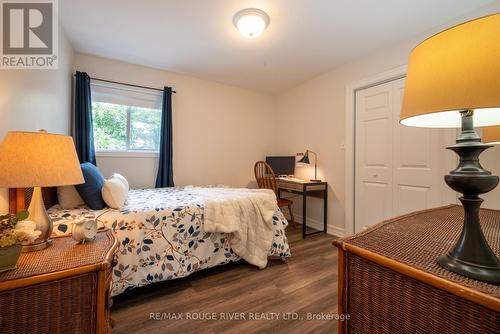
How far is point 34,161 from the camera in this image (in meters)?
0.89

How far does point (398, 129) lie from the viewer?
7.68ft

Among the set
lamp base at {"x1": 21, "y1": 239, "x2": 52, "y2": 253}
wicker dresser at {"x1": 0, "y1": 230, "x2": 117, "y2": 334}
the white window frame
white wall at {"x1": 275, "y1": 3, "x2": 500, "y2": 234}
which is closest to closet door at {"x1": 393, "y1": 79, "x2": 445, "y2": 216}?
white wall at {"x1": 275, "y1": 3, "x2": 500, "y2": 234}

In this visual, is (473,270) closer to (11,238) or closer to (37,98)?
(11,238)

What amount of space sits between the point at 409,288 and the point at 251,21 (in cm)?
212

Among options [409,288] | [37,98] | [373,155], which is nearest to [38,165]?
[37,98]

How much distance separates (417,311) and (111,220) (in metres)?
1.71

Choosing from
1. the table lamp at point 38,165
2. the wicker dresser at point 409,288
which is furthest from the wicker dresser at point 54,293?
the wicker dresser at point 409,288

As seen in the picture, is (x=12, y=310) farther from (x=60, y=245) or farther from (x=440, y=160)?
(x=440, y=160)

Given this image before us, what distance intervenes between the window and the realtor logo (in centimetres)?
81

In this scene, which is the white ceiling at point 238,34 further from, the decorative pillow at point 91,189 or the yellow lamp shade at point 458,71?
the yellow lamp shade at point 458,71

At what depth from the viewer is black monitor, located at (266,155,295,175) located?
3.55 m

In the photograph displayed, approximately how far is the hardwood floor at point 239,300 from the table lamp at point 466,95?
1099 mm

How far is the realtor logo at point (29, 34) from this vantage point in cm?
131

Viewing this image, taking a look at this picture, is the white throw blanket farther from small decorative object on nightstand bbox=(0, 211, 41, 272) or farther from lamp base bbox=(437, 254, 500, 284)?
lamp base bbox=(437, 254, 500, 284)
